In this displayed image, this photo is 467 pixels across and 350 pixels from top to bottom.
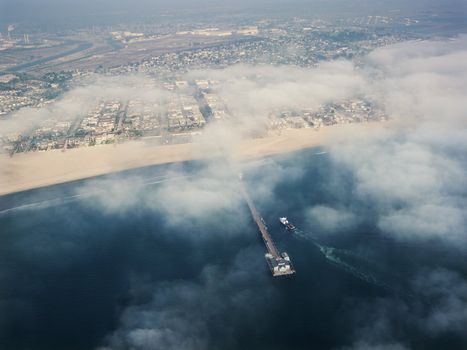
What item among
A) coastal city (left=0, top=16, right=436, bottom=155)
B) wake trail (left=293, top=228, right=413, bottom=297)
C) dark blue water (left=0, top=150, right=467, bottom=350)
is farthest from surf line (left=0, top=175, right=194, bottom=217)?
wake trail (left=293, top=228, right=413, bottom=297)

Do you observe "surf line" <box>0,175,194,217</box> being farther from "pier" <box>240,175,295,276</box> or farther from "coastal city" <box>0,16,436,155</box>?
"pier" <box>240,175,295,276</box>

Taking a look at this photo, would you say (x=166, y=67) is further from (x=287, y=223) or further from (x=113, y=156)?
(x=287, y=223)

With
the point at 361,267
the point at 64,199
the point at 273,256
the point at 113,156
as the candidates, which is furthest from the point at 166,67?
the point at 361,267

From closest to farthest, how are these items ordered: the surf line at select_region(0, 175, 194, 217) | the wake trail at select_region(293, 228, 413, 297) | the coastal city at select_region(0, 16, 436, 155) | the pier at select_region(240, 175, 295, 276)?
the wake trail at select_region(293, 228, 413, 297)
the pier at select_region(240, 175, 295, 276)
the surf line at select_region(0, 175, 194, 217)
the coastal city at select_region(0, 16, 436, 155)

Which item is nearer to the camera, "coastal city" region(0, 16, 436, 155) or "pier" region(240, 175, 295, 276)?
"pier" region(240, 175, 295, 276)

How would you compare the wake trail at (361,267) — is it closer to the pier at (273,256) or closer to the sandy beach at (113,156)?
the pier at (273,256)

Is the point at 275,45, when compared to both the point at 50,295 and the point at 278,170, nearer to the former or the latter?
the point at 278,170
